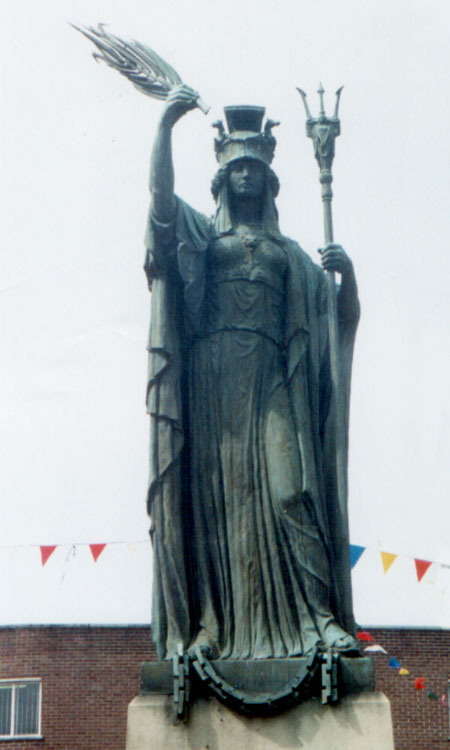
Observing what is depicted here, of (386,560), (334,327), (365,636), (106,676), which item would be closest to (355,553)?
(386,560)

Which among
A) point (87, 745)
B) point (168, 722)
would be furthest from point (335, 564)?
point (87, 745)

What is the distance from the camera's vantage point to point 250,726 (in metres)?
10.6

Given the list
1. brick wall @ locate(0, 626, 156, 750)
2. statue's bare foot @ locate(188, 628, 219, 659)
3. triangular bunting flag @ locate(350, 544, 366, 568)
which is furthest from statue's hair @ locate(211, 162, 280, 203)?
brick wall @ locate(0, 626, 156, 750)

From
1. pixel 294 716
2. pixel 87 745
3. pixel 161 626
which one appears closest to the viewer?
Result: pixel 294 716

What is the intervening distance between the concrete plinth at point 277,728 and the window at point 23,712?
24.5 m

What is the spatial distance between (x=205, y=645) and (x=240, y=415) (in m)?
1.68

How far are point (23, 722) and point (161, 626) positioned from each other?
2435 centimetres

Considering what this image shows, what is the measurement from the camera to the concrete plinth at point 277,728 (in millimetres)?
10508

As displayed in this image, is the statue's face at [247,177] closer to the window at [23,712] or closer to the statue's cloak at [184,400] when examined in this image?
the statue's cloak at [184,400]

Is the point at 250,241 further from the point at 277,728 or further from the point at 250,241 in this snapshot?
the point at 277,728

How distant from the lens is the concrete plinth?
1051cm

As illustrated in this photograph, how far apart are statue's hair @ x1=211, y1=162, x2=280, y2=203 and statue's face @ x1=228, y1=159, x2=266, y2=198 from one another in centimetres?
3

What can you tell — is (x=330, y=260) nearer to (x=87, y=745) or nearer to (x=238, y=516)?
(x=238, y=516)

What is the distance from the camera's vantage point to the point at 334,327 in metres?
11.8
